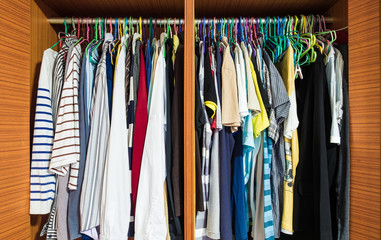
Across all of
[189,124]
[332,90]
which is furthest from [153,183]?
[332,90]

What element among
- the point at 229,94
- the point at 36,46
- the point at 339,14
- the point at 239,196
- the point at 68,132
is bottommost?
the point at 239,196

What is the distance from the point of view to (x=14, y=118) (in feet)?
2.65

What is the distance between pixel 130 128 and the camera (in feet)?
2.82

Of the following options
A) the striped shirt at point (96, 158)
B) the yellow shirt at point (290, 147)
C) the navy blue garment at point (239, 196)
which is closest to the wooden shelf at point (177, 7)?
the yellow shirt at point (290, 147)

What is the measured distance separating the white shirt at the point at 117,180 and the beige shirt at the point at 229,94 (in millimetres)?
410

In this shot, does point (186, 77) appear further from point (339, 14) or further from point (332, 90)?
point (339, 14)

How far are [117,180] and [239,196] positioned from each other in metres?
0.50

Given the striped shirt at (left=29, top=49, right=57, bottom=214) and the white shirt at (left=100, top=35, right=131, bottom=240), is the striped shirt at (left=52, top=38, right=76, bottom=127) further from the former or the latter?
the white shirt at (left=100, top=35, right=131, bottom=240)

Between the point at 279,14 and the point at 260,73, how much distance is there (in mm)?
459

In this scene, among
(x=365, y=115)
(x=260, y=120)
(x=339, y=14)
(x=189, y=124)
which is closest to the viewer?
(x=365, y=115)

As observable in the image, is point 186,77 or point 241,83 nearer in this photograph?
point 186,77

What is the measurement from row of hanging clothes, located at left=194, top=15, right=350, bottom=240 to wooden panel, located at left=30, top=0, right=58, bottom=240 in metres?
0.75

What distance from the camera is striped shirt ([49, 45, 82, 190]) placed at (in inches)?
32.4

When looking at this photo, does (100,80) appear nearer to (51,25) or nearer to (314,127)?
(51,25)
